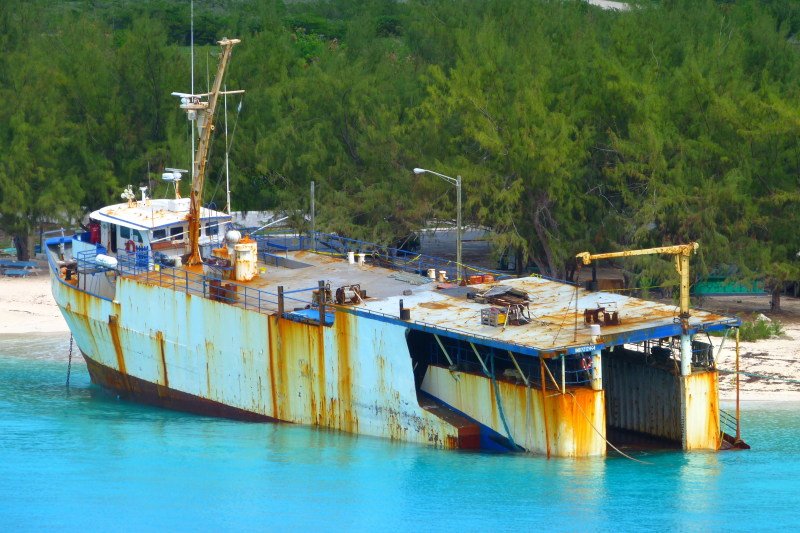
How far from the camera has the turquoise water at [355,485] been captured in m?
34.2

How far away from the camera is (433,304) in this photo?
39.5m

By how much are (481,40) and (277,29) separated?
55.0 ft

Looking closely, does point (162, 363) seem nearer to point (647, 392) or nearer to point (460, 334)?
point (460, 334)

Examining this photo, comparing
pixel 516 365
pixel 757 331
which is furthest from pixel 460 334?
pixel 757 331

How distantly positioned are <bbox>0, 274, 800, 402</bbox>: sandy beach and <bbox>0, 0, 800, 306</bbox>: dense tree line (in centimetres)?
195

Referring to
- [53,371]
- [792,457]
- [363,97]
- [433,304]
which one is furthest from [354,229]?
[792,457]

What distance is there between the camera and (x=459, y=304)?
3953 centimetres

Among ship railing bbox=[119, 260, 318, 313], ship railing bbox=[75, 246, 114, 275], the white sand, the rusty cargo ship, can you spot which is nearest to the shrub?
the rusty cargo ship

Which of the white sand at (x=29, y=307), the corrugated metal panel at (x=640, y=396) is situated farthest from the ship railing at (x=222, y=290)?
the white sand at (x=29, y=307)

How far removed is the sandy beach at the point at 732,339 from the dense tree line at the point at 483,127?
1.95 m

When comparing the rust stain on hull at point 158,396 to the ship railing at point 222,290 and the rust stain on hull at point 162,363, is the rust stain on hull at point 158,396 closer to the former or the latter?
the rust stain on hull at point 162,363

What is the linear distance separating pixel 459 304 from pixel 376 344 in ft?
9.06

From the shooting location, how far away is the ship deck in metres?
35.8

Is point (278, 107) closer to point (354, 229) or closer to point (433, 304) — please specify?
point (354, 229)
